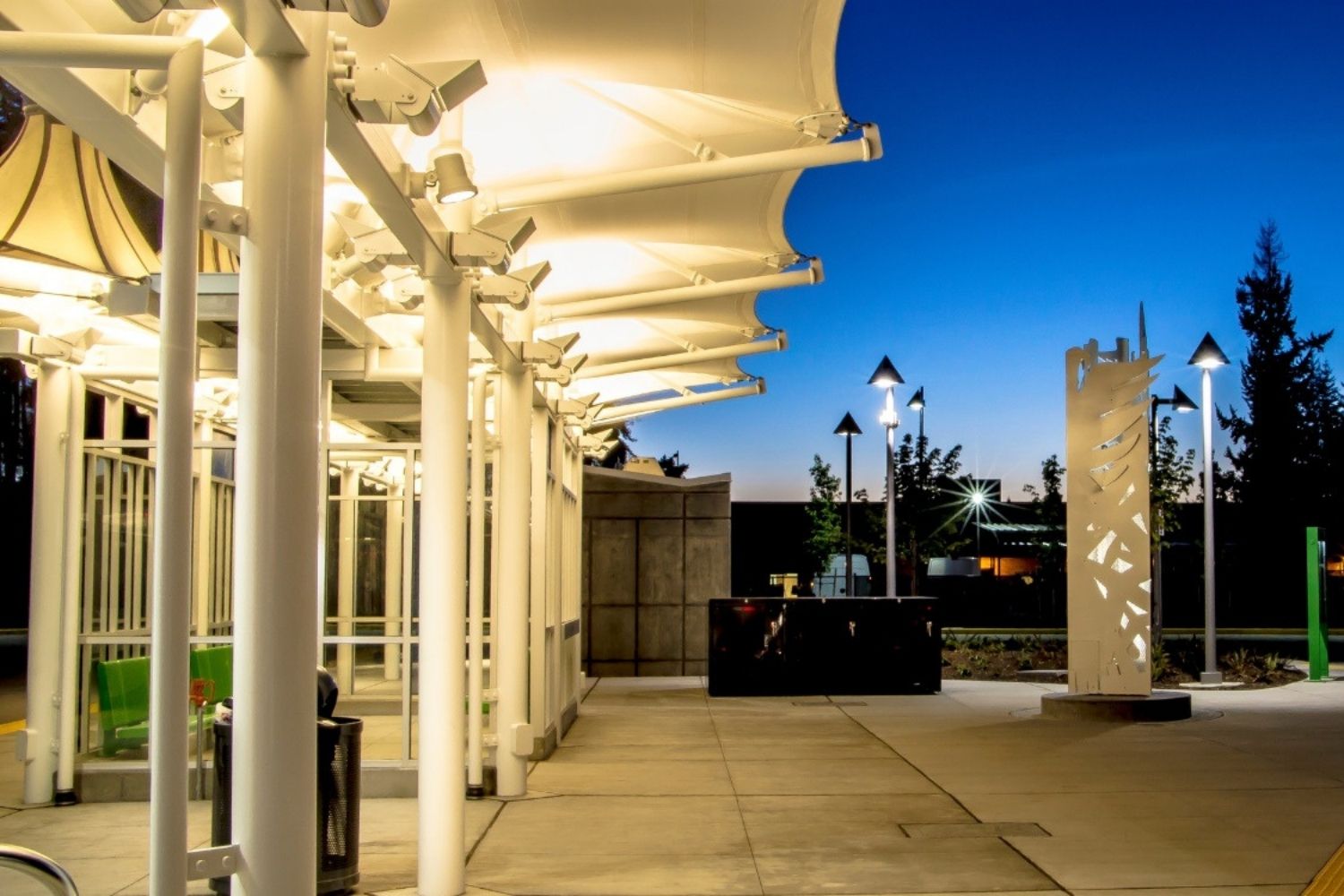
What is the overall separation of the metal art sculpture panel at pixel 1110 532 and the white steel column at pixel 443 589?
35.7 ft

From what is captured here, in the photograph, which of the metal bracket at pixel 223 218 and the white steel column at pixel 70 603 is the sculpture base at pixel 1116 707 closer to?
the white steel column at pixel 70 603

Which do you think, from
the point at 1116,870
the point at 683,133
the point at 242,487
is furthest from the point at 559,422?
the point at 242,487

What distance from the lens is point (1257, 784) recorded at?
40.2ft

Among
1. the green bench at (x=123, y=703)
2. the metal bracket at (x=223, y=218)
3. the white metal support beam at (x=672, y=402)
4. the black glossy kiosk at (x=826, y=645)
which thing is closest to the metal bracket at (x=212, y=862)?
the metal bracket at (x=223, y=218)

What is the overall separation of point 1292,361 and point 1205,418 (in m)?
63.6

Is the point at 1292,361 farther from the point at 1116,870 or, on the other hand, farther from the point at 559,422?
Answer: the point at 1116,870

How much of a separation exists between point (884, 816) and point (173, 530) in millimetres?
7364

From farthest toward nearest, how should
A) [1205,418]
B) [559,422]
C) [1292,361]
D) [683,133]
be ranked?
1. [1292,361]
2. [1205,418]
3. [559,422]
4. [683,133]

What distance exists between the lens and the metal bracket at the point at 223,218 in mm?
5258

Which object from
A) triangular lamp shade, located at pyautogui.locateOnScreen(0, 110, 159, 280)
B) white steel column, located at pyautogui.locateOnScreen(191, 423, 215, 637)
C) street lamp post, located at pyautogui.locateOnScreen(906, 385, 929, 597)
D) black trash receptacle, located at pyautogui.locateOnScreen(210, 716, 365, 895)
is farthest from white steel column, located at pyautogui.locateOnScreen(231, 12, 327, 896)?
street lamp post, located at pyautogui.locateOnScreen(906, 385, 929, 597)

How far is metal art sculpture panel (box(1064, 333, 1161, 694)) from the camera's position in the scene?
1772 centimetres

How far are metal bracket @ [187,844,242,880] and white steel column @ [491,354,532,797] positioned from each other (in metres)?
6.16

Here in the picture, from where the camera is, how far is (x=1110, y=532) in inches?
703

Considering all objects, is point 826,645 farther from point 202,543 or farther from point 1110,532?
point 202,543
